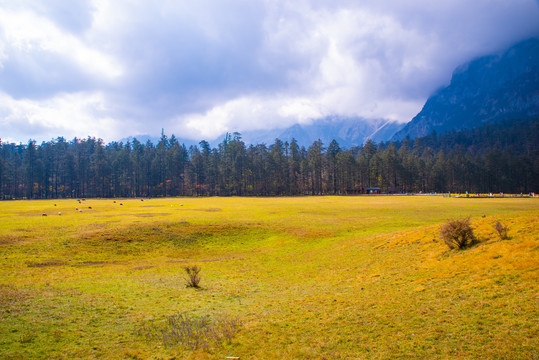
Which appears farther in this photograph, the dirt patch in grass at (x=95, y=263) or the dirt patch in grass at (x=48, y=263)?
the dirt patch in grass at (x=95, y=263)

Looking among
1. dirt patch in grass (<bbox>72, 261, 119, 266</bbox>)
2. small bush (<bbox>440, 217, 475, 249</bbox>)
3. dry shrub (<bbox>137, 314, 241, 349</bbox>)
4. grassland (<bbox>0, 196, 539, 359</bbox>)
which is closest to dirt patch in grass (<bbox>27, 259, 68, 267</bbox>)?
grassland (<bbox>0, 196, 539, 359</bbox>)

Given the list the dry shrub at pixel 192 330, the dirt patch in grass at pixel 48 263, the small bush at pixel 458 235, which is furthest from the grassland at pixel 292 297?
the small bush at pixel 458 235

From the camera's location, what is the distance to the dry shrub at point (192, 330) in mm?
9078

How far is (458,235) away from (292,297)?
32.2 feet

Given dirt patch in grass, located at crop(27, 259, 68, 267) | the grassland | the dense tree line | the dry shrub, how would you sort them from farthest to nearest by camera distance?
the dense tree line < dirt patch in grass, located at crop(27, 259, 68, 267) < the dry shrub < the grassland

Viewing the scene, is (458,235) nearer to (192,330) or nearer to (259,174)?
(192,330)

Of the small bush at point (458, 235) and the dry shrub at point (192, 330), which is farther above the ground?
the small bush at point (458, 235)

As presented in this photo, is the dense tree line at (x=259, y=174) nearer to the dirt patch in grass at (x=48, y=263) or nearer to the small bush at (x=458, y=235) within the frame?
the dirt patch in grass at (x=48, y=263)

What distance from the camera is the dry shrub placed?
908 cm

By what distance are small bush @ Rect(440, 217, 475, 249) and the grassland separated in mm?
543

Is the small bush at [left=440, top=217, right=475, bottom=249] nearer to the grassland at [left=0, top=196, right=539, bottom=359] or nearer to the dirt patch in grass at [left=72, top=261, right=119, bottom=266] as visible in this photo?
the grassland at [left=0, top=196, right=539, bottom=359]

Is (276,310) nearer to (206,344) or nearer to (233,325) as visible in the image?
(233,325)

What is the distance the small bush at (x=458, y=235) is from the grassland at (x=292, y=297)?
0.54 m

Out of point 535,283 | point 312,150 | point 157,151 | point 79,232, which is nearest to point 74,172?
point 157,151
